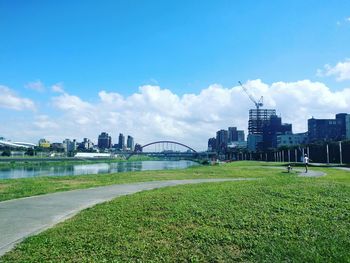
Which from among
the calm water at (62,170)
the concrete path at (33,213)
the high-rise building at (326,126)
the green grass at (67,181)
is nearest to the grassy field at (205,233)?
the concrete path at (33,213)

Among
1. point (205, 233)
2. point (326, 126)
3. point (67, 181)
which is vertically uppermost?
point (326, 126)

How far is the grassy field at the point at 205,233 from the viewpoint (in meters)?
6.45

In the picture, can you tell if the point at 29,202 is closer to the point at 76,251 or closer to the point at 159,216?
the point at 159,216

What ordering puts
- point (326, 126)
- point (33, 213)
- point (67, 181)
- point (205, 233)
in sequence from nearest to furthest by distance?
point (205, 233) < point (33, 213) < point (67, 181) < point (326, 126)

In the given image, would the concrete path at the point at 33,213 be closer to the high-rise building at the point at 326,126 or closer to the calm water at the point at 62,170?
the calm water at the point at 62,170

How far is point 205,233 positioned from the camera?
7688mm

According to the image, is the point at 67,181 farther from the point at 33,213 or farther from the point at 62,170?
the point at 62,170

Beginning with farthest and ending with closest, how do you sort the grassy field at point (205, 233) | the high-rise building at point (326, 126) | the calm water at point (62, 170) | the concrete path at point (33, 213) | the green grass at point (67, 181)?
the high-rise building at point (326, 126) < the calm water at point (62, 170) < the green grass at point (67, 181) < the concrete path at point (33, 213) < the grassy field at point (205, 233)

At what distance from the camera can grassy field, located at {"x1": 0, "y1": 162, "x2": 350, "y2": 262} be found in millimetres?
6453

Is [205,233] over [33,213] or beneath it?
over

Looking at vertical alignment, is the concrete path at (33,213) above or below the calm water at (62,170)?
above

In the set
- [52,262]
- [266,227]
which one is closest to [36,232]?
[52,262]

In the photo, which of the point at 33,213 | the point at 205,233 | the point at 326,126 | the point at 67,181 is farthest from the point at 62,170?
the point at 326,126

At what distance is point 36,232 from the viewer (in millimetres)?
8586
